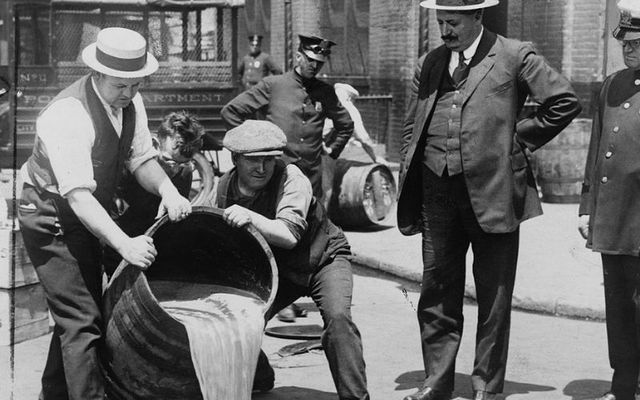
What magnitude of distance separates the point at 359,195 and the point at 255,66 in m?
10.0

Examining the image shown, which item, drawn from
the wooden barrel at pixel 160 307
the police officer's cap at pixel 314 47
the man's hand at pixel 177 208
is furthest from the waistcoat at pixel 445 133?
the police officer's cap at pixel 314 47

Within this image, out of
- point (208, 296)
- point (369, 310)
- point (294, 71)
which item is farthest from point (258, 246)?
point (294, 71)

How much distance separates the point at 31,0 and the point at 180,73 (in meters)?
3.36

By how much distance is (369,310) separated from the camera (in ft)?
27.0

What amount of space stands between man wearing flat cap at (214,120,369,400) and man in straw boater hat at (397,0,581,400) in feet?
1.73

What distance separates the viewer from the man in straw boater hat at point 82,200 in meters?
4.84

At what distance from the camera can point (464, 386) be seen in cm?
614

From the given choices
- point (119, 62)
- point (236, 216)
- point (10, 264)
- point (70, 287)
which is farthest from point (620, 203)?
point (10, 264)

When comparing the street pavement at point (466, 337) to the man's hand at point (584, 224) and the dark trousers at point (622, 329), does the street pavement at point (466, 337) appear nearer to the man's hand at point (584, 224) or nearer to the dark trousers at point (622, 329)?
Result: the dark trousers at point (622, 329)

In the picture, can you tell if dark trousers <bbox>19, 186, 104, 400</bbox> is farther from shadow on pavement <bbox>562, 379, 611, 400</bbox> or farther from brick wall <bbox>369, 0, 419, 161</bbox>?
brick wall <bbox>369, 0, 419, 161</bbox>

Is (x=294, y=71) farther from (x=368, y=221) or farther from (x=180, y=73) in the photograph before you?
(x=180, y=73)

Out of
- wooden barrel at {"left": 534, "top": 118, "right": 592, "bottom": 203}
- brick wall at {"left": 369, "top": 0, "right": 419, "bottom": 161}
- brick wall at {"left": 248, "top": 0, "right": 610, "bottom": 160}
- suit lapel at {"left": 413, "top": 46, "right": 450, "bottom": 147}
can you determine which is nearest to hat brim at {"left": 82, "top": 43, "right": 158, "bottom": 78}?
suit lapel at {"left": 413, "top": 46, "right": 450, "bottom": 147}

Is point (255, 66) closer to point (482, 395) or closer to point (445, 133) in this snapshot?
point (445, 133)

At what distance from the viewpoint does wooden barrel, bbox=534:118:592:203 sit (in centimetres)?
1335
